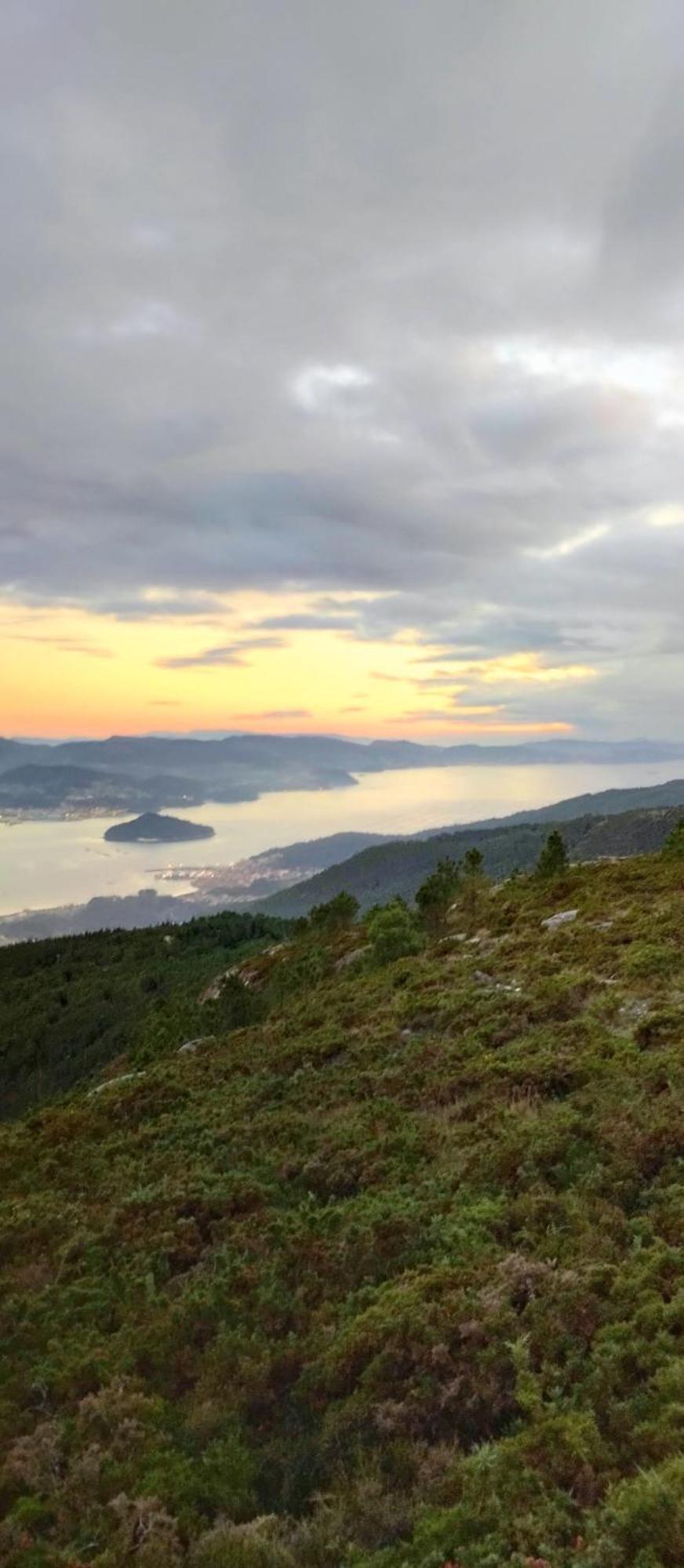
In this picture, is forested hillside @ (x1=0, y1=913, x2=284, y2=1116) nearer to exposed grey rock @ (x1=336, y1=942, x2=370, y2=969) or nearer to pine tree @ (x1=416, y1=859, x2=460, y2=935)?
exposed grey rock @ (x1=336, y1=942, x2=370, y2=969)

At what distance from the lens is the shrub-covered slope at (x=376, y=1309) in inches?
330

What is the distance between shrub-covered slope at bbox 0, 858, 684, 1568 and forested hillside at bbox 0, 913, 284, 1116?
65.0 ft

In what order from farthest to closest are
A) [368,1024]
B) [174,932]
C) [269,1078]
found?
[174,932] → [368,1024] → [269,1078]

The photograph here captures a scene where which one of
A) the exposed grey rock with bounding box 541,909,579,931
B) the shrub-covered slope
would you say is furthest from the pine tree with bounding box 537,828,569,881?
the shrub-covered slope

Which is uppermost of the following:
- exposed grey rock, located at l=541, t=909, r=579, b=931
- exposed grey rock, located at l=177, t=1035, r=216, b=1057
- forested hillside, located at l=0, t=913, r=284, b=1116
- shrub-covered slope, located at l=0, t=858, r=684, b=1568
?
exposed grey rock, located at l=541, t=909, r=579, b=931

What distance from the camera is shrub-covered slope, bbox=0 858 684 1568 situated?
8.38 metres

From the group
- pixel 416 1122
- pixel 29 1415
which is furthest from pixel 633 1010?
pixel 29 1415

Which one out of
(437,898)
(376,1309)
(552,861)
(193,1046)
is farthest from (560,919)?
(376,1309)

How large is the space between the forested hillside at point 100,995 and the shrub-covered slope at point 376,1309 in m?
19.8

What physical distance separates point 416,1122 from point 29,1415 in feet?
27.8

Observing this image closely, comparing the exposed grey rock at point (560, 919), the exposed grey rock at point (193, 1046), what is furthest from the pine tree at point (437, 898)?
the exposed grey rock at point (193, 1046)

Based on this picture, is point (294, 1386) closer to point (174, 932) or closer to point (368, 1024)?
point (368, 1024)

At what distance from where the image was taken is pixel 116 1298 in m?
12.9

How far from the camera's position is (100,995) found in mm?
101312
